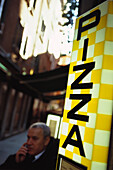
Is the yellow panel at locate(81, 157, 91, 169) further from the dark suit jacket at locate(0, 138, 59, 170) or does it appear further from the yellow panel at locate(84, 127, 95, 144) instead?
the dark suit jacket at locate(0, 138, 59, 170)

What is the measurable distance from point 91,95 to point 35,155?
1445 millimetres

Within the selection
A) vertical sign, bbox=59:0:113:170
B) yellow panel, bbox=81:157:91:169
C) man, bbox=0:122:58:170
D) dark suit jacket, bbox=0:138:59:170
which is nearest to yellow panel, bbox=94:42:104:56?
vertical sign, bbox=59:0:113:170

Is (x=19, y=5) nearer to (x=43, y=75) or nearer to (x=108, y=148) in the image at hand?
(x=43, y=75)

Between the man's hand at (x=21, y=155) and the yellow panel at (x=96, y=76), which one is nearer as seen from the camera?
the yellow panel at (x=96, y=76)

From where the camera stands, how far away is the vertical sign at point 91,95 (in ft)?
6.13

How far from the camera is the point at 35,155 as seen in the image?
8.80 ft

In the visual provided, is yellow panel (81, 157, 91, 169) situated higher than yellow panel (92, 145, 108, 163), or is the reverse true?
yellow panel (92, 145, 108, 163)

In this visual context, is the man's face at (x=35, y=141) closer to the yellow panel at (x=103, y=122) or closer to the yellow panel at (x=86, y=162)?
the yellow panel at (x=86, y=162)

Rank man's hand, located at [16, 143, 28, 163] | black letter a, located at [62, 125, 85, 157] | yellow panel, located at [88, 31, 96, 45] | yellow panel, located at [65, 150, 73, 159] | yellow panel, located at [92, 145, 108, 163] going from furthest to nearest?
1. man's hand, located at [16, 143, 28, 163]
2. yellow panel, located at [88, 31, 96, 45]
3. yellow panel, located at [65, 150, 73, 159]
4. black letter a, located at [62, 125, 85, 157]
5. yellow panel, located at [92, 145, 108, 163]

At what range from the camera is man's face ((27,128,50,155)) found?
2633 mm

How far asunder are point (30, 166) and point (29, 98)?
1072 centimetres

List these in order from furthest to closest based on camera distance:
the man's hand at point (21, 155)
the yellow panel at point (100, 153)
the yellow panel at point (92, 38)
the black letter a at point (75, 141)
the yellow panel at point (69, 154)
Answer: the man's hand at point (21, 155) → the yellow panel at point (92, 38) → the yellow panel at point (69, 154) → the black letter a at point (75, 141) → the yellow panel at point (100, 153)

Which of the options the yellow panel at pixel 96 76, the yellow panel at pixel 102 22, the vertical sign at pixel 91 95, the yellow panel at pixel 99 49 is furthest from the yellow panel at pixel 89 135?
the yellow panel at pixel 102 22

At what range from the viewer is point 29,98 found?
13148 millimetres
